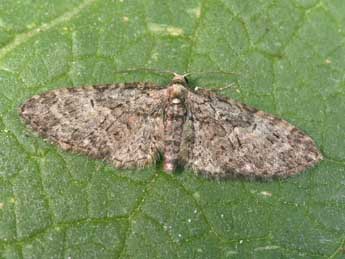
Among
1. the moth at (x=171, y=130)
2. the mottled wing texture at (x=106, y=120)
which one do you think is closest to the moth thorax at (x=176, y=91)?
the moth at (x=171, y=130)

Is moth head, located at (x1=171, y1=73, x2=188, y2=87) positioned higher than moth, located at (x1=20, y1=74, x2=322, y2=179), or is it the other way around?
moth head, located at (x1=171, y1=73, x2=188, y2=87)

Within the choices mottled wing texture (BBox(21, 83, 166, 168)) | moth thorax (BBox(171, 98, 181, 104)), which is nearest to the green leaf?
mottled wing texture (BBox(21, 83, 166, 168))

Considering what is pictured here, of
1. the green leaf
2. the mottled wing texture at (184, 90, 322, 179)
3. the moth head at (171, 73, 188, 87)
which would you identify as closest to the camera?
the green leaf

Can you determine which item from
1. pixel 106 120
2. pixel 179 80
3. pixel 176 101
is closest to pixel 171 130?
pixel 176 101

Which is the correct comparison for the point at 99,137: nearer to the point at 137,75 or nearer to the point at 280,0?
the point at 137,75

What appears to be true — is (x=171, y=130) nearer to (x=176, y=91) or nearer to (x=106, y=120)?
(x=176, y=91)

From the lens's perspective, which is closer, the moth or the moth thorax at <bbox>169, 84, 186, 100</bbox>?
the moth

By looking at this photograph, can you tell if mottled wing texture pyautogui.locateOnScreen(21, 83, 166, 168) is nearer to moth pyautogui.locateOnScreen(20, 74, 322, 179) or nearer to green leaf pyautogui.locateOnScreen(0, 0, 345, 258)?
moth pyautogui.locateOnScreen(20, 74, 322, 179)

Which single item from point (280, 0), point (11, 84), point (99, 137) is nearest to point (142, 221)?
point (99, 137)
